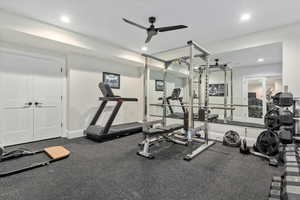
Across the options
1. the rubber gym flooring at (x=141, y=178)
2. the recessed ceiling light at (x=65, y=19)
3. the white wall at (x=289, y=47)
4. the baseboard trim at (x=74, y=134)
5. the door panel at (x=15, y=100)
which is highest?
the recessed ceiling light at (x=65, y=19)

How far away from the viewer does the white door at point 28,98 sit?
3.58 meters

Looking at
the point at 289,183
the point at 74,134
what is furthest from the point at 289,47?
the point at 74,134

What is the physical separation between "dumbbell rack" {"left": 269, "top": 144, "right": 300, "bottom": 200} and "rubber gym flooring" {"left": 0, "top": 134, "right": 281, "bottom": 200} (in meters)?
0.17

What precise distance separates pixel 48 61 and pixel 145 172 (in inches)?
162

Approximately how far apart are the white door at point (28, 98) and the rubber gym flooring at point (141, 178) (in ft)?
4.36

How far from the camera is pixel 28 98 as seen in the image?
388 centimetres

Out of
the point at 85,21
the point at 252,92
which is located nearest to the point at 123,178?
the point at 85,21

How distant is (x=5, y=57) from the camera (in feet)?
11.7

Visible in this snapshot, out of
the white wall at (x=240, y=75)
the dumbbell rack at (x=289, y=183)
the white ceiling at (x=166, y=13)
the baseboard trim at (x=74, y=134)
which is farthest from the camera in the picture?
the white wall at (x=240, y=75)

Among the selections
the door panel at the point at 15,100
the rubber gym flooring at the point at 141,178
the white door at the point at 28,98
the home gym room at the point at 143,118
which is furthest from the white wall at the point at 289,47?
the door panel at the point at 15,100

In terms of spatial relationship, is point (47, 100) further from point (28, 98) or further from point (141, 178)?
point (141, 178)

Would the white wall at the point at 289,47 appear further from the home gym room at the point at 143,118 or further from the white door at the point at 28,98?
the white door at the point at 28,98

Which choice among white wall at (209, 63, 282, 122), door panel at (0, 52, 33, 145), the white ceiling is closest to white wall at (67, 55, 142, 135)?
door panel at (0, 52, 33, 145)

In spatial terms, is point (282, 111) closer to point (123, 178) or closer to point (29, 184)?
point (123, 178)
